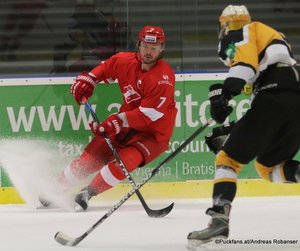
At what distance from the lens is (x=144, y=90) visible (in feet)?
15.4

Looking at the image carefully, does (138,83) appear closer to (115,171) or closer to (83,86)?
(83,86)

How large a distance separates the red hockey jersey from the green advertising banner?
27cm

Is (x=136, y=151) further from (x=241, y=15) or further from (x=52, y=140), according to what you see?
(x=241, y=15)

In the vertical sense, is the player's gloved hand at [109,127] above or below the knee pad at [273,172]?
below

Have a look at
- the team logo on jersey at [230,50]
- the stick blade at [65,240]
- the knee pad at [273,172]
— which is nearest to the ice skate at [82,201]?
the stick blade at [65,240]

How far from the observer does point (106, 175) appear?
4.63m

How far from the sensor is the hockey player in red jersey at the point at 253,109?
3.17 metres

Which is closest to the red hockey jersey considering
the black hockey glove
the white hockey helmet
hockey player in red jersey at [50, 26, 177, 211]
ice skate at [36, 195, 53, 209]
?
hockey player in red jersey at [50, 26, 177, 211]

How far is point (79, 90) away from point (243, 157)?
179cm

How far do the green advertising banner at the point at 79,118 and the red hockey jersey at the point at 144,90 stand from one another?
0.89ft

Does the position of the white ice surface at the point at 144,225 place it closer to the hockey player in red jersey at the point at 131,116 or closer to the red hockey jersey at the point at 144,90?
the hockey player in red jersey at the point at 131,116

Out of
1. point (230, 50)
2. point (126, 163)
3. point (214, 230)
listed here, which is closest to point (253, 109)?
point (230, 50)

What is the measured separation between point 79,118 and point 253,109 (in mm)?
2097

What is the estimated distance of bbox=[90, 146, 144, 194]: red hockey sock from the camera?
15.1 ft
